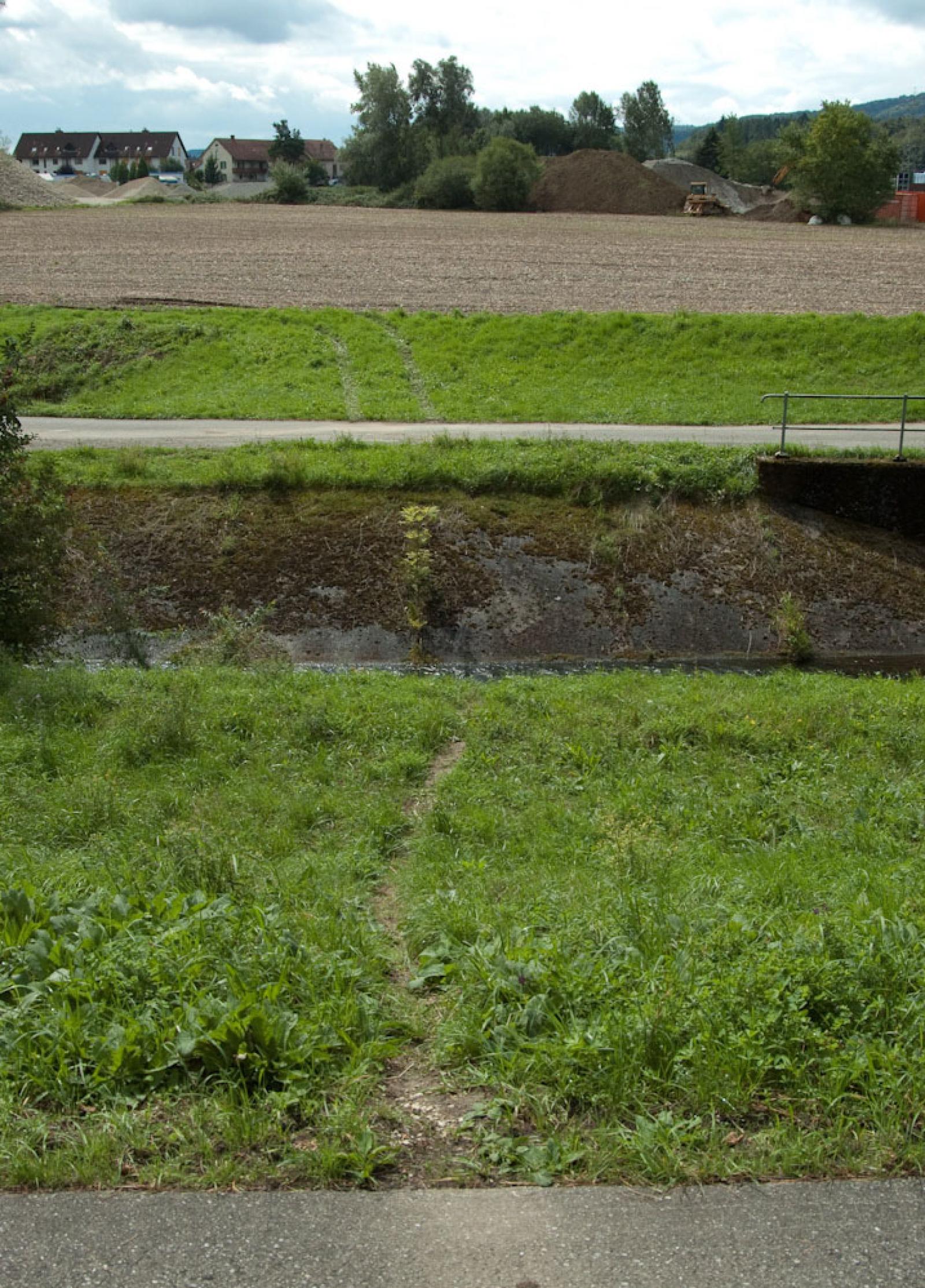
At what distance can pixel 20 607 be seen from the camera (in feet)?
43.7

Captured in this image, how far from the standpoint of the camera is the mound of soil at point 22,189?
68.4m

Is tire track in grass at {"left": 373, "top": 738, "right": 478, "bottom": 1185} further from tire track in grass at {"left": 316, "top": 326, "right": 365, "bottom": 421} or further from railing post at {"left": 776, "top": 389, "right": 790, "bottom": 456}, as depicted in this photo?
tire track in grass at {"left": 316, "top": 326, "right": 365, "bottom": 421}

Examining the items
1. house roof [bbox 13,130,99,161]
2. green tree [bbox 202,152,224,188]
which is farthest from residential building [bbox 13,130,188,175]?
green tree [bbox 202,152,224,188]

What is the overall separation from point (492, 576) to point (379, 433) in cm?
535

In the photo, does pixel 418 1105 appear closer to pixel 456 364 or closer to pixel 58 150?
pixel 456 364

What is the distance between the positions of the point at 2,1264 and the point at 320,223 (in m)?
61.9

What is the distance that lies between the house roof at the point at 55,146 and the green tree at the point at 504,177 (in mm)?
133071

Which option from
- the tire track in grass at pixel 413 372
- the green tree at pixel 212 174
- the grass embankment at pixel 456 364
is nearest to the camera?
the tire track in grass at pixel 413 372

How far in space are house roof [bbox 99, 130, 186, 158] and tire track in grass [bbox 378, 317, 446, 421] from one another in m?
171

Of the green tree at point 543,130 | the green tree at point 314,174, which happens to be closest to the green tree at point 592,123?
the green tree at point 543,130

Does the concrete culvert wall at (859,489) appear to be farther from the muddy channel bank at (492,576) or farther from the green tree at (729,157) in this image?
the green tree at (729,157)

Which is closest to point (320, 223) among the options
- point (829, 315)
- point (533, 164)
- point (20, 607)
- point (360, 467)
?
point (533, 164)

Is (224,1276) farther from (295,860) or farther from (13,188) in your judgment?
(13,188)

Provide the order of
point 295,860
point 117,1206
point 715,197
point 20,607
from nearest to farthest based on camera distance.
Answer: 1. point 117,1206
2. point 295,860
3. point 20,607
4. point 715,197
